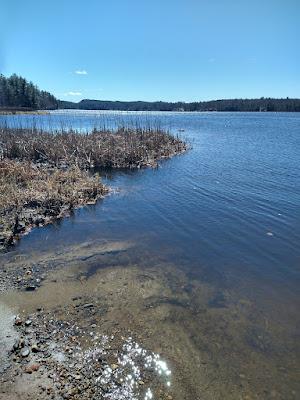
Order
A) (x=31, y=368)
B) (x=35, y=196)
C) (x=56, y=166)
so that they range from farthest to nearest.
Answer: (x=56, y=166), (x=35, y=196), (x=31, y=368)

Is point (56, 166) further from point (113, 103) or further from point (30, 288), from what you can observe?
point (113, 103)

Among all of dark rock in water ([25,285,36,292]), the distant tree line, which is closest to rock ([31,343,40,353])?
dark rock in water ([25,285,36,292])

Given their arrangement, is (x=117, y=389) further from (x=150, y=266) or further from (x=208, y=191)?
(x=208, y=191)

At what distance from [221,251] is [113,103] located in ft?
646

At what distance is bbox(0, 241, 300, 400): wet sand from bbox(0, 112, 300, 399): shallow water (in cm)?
3

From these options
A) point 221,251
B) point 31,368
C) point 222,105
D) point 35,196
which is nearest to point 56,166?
point 35,196

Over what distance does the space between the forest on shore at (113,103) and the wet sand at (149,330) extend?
79.8 meters

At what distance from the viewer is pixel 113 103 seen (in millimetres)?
197500

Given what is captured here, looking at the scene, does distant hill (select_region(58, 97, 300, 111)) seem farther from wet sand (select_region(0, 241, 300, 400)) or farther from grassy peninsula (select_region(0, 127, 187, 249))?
wet sand (select_region(0, 241, 300, 400))

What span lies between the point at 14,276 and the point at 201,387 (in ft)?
16.3

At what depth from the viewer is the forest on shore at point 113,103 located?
98375mm

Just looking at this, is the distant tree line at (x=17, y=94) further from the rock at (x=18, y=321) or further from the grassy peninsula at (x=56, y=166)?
the rock at (x=18, y=321)

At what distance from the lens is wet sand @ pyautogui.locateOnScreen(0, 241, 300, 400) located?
5109 millimetres

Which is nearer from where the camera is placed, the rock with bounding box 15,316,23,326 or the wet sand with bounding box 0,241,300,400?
the wet sand with bounding box 0,241,300,400
